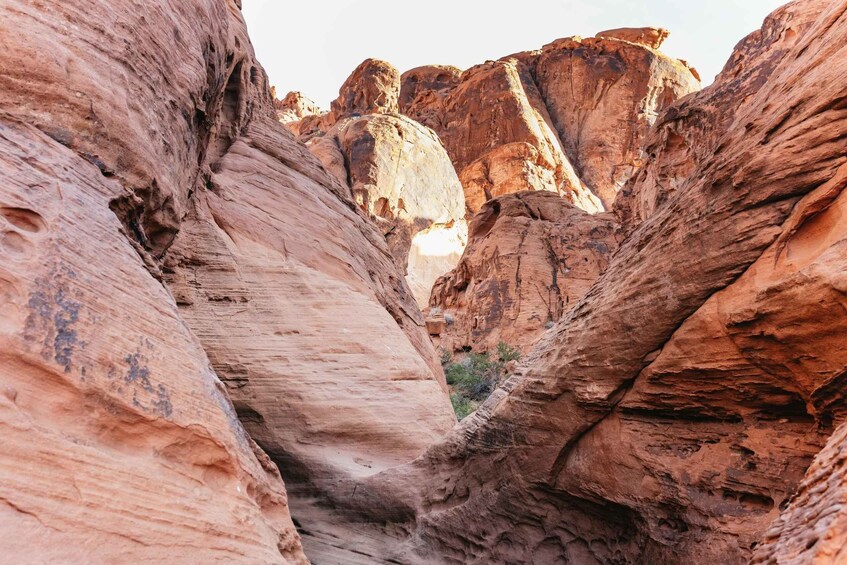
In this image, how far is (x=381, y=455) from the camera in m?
7.28

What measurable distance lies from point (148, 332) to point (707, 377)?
348cm

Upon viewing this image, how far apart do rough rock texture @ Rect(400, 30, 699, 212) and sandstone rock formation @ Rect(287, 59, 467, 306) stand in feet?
25.4

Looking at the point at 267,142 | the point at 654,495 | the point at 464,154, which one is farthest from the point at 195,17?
the point at 464,154

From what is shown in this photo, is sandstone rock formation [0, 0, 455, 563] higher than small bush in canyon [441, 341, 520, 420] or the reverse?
the reverse

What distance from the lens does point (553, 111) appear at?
3506 centimetres

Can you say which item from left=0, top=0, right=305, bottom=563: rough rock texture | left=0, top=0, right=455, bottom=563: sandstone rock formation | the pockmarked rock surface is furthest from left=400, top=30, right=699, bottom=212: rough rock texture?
left=0, top=0, right=305, bottom=563: rough rock texture

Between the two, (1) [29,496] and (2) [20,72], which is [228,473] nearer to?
(1) [29,496]

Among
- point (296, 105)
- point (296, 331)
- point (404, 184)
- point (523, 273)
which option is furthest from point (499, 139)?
point (296, 331)

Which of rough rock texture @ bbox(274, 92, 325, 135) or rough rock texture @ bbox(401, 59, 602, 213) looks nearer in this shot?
rough rock texture @ bbox(401, 59, 602, 213)

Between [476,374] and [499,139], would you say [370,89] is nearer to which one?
[499,139]

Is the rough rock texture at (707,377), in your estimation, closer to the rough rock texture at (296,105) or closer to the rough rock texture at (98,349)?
the rough rock texture at (98,349)

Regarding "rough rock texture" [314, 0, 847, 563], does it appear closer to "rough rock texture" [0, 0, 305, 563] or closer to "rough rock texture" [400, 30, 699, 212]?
"rough rock texture" [0, 0, 305, 563]

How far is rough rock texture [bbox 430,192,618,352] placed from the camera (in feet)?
62.4

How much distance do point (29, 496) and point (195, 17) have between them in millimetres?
4850
